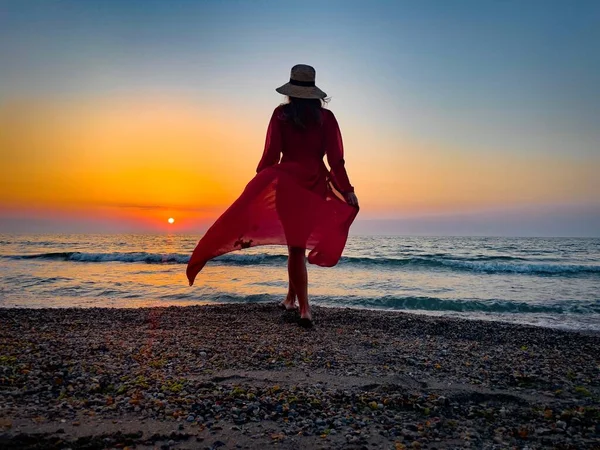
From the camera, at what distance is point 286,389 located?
2559mm

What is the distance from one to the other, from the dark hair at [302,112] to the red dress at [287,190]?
54mm

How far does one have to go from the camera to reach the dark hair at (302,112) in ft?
14.2

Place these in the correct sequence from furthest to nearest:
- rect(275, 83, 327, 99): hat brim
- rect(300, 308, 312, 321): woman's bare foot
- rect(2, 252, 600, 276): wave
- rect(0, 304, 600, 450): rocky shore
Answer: rect(2, 252, 600, 276): wave
rect(300, 308, 312, 321): woman's bare foot
rect(275, 83, 327, 99): hat brim
rect(0, 304, 600, 450): rocky shore

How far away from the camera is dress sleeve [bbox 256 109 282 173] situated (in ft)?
14.3

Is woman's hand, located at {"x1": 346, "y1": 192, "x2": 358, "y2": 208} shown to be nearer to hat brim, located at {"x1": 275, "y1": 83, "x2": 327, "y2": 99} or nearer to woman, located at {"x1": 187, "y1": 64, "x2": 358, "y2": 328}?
woman, located at {"x1": 187, "y1": 64, "x2": 358, "y2": 328}

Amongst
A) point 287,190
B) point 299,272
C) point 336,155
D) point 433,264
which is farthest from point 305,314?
point 433,264

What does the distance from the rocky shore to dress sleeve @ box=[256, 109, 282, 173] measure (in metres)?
1.79

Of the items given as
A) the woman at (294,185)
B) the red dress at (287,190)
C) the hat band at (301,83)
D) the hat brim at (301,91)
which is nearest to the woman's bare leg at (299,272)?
the woman at (294,185)

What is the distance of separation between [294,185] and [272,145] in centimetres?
48

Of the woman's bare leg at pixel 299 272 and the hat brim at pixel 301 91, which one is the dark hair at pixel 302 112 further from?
the woman's bare leg at pixel 299 272

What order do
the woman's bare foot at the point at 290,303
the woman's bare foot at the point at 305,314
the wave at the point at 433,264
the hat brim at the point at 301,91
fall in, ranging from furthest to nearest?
1. the wave at the point at 433,264
2. the woman's bare foot at the point at 290,303
3. the woman's bare foot at the point at 305,314
4. the hat brim at the point at 301,91

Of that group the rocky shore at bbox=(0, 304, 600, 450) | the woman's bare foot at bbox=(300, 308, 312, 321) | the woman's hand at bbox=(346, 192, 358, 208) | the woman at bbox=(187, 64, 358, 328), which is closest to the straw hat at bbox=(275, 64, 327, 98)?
the woman at bbox=(187, 64, 358, 328)

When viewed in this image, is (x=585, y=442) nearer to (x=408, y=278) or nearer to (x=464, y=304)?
(x=464, y=304)

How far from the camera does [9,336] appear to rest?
392cm
